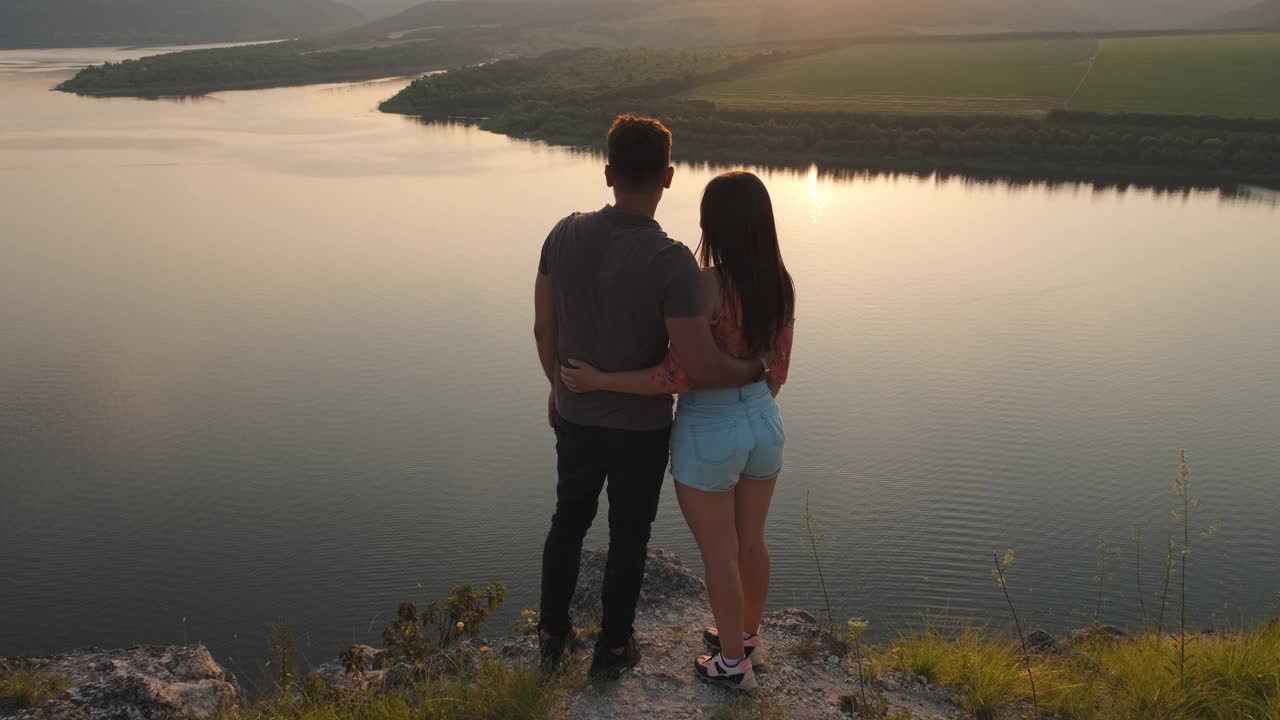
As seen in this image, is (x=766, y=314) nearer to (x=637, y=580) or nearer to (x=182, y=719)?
(x=637, y=580)

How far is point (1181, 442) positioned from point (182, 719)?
6019mm

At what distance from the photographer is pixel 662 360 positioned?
2.59 meters

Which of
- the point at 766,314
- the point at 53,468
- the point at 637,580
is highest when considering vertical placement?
the point at 766,314

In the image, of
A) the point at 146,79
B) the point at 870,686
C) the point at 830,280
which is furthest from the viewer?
the point at 146,79

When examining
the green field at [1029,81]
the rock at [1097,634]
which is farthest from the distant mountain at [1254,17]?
the rock at [1097,634]

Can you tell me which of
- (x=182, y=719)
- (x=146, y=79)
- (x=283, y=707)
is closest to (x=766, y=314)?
(x=283, y=707)

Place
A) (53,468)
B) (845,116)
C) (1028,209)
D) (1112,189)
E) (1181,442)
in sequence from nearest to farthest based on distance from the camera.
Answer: (53,468), (1181,442), (1028,209), (1112,189), (845,116)

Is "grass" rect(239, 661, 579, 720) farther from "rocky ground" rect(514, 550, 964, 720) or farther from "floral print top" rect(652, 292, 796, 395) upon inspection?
"floral print top" rect(652, 292, 796, 395)

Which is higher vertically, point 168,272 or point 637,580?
point 637,580

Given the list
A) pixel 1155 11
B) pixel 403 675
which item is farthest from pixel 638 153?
pixel 1155 11

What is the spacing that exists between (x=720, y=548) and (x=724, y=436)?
1.02ft

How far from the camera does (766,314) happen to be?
2.55 metres

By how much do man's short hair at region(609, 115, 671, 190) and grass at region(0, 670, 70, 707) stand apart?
2235 mm

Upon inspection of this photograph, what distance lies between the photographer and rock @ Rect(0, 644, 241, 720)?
3.01 meters
